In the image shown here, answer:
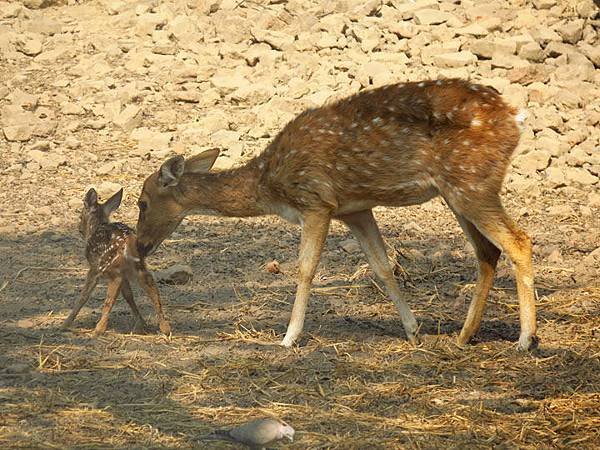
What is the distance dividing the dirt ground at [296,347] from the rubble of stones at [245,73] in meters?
0.41

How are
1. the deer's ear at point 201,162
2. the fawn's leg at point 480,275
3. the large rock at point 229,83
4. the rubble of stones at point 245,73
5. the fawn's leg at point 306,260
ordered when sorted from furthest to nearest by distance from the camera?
the large rock at point 229,83 < the rubble of stones at point 245,73 < the deer's ear at point 201,162 < the fawn's leg at point 480,275 < the fawn's leg at point 306,260

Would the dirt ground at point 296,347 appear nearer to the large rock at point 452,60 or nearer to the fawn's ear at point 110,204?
the fawn's ear at point 110,204

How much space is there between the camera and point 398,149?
8.25 metres

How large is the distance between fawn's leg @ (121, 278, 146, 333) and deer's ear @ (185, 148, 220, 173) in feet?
3.36

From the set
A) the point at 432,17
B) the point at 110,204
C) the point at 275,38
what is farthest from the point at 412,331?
the point at 275,38

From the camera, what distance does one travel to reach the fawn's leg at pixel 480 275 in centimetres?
847

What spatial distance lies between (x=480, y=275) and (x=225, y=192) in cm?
193

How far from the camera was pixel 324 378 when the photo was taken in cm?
770

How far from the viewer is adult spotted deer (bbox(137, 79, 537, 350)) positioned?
26.5 ft

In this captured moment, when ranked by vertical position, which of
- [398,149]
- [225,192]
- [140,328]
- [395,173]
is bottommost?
[140,328]

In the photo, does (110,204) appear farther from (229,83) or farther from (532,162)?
(532,162)

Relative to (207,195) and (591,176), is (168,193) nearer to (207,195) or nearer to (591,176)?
(207,195)

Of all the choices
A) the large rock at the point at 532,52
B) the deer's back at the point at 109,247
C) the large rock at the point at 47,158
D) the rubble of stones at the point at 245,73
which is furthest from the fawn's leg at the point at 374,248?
the large rock at the point at 532,52

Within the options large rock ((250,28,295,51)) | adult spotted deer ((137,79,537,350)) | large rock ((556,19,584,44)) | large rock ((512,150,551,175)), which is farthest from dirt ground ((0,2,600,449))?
large rock ((250,28,295,51))
